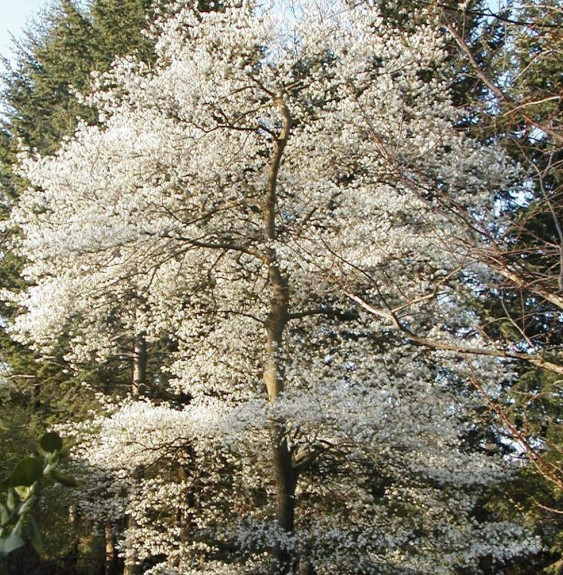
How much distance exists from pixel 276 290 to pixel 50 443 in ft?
27.7

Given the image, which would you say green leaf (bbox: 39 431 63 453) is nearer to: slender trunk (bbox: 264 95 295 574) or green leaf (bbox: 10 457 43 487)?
green leaf (bbox: 10 457 43 487)

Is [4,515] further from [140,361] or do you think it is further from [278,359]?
[140,361]

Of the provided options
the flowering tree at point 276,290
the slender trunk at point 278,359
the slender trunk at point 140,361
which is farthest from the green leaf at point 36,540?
the slender trunk at point 140,361

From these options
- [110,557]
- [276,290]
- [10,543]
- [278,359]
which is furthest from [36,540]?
[110,557]

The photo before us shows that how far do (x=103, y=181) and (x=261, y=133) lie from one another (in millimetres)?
2216

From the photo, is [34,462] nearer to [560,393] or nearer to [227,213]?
[227,213]

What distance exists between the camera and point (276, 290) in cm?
937

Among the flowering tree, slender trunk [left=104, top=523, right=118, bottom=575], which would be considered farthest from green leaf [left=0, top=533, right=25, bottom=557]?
slender trunk [left=104, top=523, right=118, bottom=575]

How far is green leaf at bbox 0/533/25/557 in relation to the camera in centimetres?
76

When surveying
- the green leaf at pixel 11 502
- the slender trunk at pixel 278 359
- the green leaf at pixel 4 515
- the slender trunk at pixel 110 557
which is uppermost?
the slender trunk at pixel 278 359

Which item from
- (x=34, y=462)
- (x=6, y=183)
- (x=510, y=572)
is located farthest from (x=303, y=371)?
(x=6, y=183)

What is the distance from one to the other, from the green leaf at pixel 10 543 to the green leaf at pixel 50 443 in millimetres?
128

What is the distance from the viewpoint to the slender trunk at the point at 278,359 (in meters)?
8.77

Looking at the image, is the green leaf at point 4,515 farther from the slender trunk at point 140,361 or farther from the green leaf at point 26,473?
the slender trunk at point 140,361
